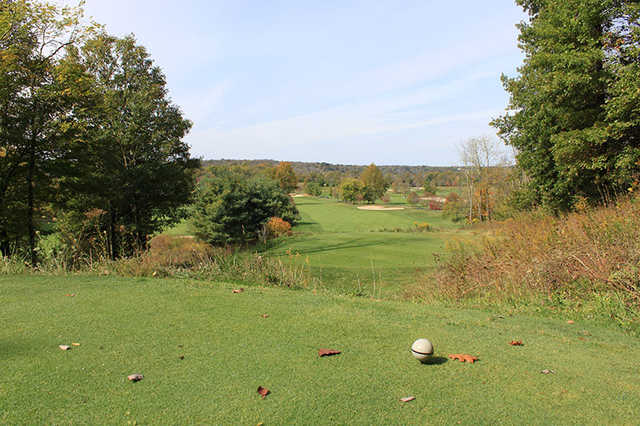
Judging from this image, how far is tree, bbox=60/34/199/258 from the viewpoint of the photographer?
1830 cm

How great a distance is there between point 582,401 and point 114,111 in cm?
2034

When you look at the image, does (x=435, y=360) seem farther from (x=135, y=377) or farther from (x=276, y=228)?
(x=276, y=228)

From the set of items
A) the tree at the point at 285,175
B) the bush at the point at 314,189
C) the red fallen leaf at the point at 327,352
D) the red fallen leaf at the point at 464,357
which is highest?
the tree at the point at 285,175

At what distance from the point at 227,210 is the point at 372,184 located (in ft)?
230

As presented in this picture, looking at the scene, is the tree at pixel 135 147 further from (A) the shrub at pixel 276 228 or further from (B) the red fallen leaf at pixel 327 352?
(B) the red fallen leaf at pixel 327 352

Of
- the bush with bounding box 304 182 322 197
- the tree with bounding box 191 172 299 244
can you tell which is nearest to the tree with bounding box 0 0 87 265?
the tree with bounding box 191 172 299 244

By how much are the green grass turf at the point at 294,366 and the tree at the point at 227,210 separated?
25964 mm

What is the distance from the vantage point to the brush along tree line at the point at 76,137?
41.7 feet

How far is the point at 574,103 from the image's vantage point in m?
14.7

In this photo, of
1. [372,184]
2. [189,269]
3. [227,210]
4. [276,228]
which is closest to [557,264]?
[189,269]

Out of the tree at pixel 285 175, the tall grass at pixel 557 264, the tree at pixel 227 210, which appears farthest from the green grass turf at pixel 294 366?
the tree at pixel 285 175

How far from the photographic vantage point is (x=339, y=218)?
2516 inches

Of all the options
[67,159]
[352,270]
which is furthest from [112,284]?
[352,270]

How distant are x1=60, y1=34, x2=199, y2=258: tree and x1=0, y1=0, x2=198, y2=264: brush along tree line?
54 millimetres
